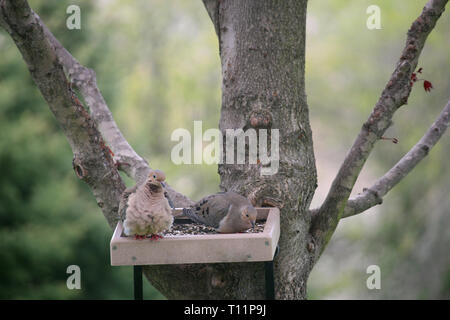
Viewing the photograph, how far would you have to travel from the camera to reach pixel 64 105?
6.66 ft

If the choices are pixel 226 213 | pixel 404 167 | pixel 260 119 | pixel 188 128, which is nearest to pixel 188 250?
pixel 226 213

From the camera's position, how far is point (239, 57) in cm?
236

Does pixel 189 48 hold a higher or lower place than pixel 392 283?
higher

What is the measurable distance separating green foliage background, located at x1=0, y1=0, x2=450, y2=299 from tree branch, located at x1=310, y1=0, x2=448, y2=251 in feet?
11.4

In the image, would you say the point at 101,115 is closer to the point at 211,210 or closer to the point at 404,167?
the point at 211,210

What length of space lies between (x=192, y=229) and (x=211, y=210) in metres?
0.22

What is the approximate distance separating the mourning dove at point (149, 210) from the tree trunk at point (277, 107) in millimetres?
500

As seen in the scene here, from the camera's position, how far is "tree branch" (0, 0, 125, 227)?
6.15 feet

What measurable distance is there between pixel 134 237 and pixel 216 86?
669 centimetres

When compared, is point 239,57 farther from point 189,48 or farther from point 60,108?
point 189,48

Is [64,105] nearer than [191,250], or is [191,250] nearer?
[191,250]

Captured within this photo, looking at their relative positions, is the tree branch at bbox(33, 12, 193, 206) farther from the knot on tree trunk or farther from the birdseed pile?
the knot on tree trunk

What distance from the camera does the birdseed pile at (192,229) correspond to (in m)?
2.17
